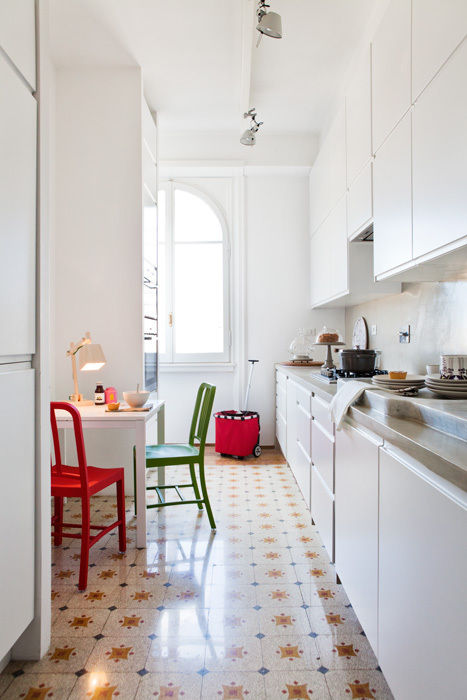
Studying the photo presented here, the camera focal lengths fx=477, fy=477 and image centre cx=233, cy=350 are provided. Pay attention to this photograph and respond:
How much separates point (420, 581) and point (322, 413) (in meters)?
1.31

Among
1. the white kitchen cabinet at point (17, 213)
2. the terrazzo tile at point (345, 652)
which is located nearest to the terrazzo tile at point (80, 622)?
the terrazzo tile at point (345, 652)

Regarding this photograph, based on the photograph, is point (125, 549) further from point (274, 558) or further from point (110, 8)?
point (110, 8)

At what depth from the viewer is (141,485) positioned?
8.54ft

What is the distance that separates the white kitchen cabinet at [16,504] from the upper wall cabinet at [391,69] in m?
1.91

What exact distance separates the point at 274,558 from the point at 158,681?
1003 millimetres

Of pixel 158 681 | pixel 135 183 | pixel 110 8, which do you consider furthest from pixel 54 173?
pixel 158 681

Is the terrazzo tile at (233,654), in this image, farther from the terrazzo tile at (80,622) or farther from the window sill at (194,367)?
the window sill at (194,367)

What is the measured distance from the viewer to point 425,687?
107 centimetres

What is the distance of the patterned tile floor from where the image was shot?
5.08 ft

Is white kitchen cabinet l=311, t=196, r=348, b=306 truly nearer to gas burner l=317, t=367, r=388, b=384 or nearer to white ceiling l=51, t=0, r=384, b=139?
gas burner l=317, t=367, r=388, b=384

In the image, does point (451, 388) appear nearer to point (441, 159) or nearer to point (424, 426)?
point (424, 426)

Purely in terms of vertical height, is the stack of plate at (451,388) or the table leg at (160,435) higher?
the stack of plate at (451,388)

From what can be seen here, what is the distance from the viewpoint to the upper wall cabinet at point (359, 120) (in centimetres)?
262

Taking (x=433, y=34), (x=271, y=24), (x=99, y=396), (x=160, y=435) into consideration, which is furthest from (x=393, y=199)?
(x=160, y=435)
